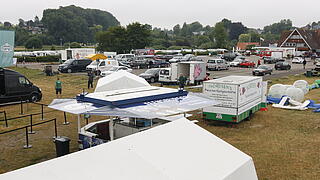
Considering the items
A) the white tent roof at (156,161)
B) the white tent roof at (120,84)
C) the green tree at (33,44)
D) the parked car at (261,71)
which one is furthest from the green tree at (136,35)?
the white tent roof at (156,161)

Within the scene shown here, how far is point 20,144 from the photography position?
12.6 m

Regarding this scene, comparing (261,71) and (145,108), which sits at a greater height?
(261,71)

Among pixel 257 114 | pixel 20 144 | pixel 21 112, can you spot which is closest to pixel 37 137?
pixel 20 144

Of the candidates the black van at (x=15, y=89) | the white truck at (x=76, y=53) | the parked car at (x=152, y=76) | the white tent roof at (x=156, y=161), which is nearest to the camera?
the white tent roof at (x=156, y=161)

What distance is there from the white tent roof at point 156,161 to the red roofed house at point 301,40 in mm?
84709

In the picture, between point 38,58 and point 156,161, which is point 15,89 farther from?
point 38,58

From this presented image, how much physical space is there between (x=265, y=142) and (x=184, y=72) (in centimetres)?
1708

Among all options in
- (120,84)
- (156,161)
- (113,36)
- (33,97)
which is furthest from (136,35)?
(156,161)

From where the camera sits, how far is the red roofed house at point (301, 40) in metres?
86.3

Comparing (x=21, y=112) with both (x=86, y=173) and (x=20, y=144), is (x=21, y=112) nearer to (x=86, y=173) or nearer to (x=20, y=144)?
(x=20, y=144)

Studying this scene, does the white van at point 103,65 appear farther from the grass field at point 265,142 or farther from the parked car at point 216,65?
the grass field at point 265,142

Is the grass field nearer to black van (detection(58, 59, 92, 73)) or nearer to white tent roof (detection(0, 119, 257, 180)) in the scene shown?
white tent roof (detection(0, 119, 257, 180))

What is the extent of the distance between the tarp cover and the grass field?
2017 mm

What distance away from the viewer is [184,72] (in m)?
29.4
